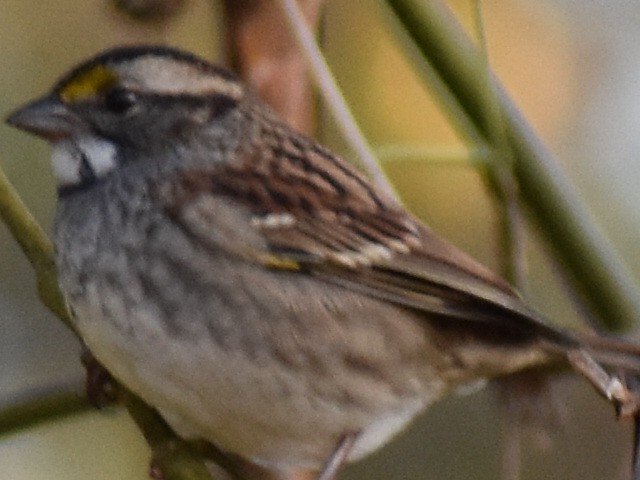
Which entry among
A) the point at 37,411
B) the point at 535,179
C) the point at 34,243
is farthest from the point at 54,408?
the point at 535,179

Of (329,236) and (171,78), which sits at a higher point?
(171,78)

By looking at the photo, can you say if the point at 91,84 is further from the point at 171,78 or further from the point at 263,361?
the point at 263,361

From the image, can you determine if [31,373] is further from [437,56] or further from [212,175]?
[437,56]

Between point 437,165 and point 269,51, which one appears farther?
point 437,165

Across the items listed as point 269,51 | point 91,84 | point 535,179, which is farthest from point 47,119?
point 535,179

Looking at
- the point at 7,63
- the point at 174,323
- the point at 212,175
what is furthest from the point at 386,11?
the point at 7,63

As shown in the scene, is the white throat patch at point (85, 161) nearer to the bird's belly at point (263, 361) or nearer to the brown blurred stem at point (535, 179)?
the bird's belly at point (263, 361)
